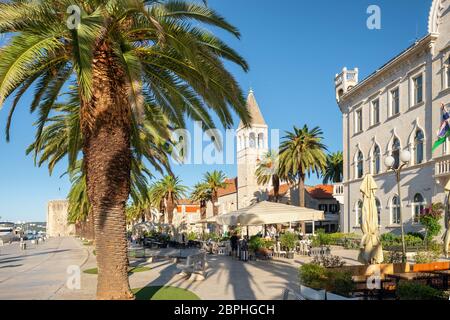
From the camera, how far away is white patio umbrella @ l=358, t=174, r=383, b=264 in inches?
453

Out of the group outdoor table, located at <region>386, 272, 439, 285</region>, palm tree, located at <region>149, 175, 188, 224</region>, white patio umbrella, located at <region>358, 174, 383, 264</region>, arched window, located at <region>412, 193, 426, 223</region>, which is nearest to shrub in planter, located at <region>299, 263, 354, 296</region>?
outdoor table, located at <region>386, 272, 439, 285</region>

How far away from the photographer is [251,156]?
76.6m

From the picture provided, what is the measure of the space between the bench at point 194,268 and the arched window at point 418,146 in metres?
18.0

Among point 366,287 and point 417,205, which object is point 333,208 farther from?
point 366,287

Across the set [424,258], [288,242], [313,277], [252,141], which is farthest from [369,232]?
[252,141]

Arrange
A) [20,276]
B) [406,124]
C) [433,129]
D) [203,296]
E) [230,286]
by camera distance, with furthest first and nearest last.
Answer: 1. [406,124]
2. [433,129]
3. [20,276]
4. [230,286]
5. [203,296]

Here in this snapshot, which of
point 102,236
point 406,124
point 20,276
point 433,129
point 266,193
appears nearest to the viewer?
point 102,236

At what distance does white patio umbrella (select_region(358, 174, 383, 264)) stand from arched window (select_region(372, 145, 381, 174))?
21730 mm

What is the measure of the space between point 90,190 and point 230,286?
5.77 m

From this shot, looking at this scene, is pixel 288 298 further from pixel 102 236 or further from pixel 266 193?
pixel 266 193

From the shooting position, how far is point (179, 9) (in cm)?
919

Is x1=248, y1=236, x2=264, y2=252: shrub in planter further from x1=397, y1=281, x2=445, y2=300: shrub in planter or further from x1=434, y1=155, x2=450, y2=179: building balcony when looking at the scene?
x1=397, y1=281, x2=445, y2=300: shrub in planter

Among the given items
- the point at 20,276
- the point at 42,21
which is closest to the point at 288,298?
the point at 42,21
